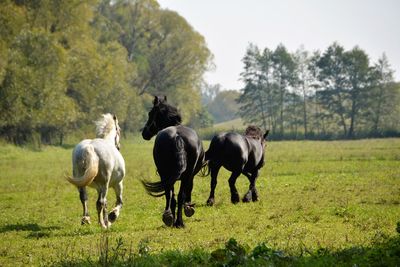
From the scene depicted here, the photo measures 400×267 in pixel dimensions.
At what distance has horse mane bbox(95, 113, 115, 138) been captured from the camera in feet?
44.7

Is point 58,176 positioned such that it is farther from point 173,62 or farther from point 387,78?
point 387,78

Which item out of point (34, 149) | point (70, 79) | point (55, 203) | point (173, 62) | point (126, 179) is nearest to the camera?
point (55, 203)

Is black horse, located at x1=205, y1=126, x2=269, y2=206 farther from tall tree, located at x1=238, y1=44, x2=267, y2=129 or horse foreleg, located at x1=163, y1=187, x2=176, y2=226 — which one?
tall tree, located at x1=238, y1=44, x2=267, y2=129

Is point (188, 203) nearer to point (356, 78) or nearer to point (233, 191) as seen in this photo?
point (233, 191)

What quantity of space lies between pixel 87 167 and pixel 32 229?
6.90 ft

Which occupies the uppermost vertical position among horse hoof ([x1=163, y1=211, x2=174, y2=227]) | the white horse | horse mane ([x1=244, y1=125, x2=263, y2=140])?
horse mane ([x1=244, y1=125, x2=263, y2=140])

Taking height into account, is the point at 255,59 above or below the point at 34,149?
above

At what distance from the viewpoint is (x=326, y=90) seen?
91.0 m

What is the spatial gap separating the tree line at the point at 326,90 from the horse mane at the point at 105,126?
216 ft

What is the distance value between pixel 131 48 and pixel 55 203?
198 feet

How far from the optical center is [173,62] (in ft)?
238

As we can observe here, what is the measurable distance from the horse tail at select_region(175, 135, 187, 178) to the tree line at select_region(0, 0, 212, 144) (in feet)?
112

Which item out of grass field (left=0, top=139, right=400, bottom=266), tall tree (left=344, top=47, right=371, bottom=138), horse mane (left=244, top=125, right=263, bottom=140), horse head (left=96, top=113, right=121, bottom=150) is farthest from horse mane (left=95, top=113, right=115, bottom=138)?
tall tree (left=344, top=47, right=371, bottom=138)

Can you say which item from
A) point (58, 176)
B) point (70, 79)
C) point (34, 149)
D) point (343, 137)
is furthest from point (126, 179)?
point (343, 137)
